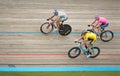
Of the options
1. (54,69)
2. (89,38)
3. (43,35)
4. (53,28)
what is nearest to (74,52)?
(89,38)

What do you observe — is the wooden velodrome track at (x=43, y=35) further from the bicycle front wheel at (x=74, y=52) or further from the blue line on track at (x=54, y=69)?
the blue line on track at (x=54, y=69)

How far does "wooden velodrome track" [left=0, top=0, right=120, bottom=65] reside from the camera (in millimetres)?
14898

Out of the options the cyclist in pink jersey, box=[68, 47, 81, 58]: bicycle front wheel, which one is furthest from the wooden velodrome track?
the cyclist in pink jersey

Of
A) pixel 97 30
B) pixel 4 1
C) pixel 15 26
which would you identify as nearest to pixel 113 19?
pixel 97 30

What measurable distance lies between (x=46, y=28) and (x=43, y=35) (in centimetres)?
49

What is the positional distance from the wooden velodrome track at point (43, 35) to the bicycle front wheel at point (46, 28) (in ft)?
0.99

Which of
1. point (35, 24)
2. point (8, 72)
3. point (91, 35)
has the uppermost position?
point (35, 24)

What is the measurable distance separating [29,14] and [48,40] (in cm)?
355

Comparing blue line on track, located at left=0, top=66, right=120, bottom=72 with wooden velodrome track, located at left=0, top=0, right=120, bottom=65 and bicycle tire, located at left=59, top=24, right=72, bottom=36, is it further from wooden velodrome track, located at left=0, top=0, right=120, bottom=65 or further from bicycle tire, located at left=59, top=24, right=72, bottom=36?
bicycle tire, located at left=59, top=24, right=72, bottom=36

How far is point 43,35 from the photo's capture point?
55.4ft

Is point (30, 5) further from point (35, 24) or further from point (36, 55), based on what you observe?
point (36, 55)

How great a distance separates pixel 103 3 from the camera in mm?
21234

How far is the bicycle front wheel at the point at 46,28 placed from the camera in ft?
55.7

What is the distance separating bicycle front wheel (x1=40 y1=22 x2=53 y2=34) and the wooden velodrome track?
11.9 inches
